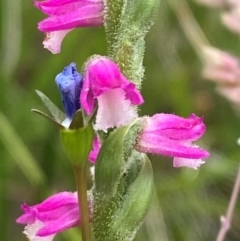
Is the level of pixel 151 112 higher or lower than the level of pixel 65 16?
lower

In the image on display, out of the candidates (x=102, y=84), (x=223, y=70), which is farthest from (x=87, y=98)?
(x=223, y=70)

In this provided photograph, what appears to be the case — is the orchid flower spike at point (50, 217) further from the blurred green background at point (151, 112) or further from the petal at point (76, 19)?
the blurred green background at point (151, 112)

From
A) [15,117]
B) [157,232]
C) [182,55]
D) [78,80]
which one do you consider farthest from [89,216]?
[182,55]

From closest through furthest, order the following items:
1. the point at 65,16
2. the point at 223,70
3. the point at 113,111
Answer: the point at 113,111
the point at 65,16
the point at 223,70

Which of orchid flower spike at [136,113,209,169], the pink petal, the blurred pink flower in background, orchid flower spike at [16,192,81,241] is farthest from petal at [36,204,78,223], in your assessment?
the blurred pink flower in background

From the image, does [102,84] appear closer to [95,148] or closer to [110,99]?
[110,99]

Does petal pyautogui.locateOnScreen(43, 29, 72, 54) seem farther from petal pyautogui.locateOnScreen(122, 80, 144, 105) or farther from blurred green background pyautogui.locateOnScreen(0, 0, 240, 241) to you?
blurred green background pyautogui.locateOnScreen(0, 0, 240, 241)

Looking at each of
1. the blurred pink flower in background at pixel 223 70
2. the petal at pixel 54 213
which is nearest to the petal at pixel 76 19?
the petal at pixel 54 213
